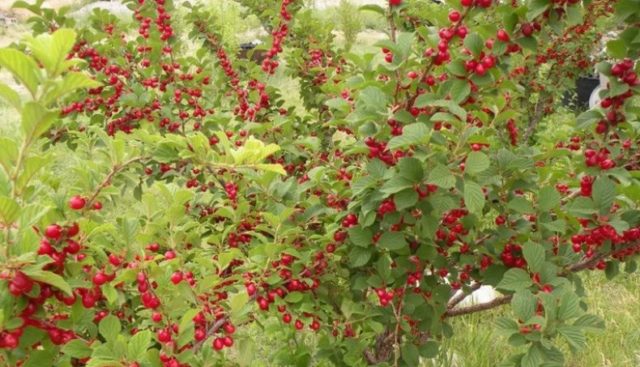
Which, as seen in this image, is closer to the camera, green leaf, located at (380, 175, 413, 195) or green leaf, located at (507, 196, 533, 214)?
green leaf, located at (380, 175, 413, 195)

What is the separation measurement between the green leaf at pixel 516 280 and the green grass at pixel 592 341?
1.63 m

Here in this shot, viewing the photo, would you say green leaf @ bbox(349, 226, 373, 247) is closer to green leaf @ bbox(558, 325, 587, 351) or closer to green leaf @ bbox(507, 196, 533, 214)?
green leaf @ bbox(507, 196, 533, 214)

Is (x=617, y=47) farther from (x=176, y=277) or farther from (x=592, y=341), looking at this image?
(x=592, y=341)

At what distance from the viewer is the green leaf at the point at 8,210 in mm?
1036

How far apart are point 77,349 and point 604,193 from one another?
4.65 feet

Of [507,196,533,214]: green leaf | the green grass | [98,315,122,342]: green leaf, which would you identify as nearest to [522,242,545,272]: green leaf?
[507,196,533,214]: green leaf

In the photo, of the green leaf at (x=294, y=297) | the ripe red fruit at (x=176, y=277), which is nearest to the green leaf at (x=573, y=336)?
the green leaf at (x=294, y=297)

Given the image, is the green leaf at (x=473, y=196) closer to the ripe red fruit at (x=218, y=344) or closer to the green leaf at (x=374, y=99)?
the green leaf at (x=374, y=99)

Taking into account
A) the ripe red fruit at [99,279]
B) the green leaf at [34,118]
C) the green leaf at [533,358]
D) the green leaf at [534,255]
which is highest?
the green leaf at [34,118]

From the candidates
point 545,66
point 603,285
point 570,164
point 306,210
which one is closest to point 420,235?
point 306,210

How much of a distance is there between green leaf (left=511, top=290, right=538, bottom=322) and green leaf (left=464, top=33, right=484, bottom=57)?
64 cm

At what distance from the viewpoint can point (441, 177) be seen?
1.49m

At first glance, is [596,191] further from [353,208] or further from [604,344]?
[604,344]

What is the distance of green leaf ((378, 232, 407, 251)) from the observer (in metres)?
1.69
